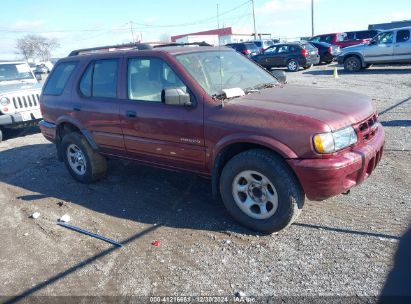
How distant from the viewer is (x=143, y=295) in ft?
9.62

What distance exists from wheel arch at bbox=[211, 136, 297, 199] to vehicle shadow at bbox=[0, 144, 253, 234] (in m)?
0.51

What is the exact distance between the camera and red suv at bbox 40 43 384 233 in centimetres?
327

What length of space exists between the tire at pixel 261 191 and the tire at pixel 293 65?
17.9 m

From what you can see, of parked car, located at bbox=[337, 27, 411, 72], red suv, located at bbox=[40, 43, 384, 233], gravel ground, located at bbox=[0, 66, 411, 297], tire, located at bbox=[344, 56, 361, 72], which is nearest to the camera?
gravel ground, located at bbox=[0, 66, 411, 297]

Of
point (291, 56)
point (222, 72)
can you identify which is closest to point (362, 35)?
point (291, 56)

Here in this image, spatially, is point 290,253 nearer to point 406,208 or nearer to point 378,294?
point 378,294

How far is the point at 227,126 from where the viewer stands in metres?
3.62

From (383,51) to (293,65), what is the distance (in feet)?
16.6

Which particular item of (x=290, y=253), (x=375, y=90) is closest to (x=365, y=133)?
(x=290, y=253)

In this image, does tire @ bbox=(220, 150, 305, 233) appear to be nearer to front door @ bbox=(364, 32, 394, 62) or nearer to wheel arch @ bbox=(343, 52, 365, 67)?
front door @ bbox=(364, 32, 394, 62)

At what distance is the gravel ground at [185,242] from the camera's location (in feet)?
9.86

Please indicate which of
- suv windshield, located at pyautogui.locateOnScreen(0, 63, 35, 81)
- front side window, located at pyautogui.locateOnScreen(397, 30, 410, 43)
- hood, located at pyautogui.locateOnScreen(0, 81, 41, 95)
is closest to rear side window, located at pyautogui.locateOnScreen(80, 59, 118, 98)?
hood, located at pyautogui.locateOnScreen(0, 81, 41, 95)

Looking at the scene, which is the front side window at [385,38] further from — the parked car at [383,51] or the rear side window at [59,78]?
the rear side window at [59,78]

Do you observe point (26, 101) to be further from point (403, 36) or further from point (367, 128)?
point (403, 36)
